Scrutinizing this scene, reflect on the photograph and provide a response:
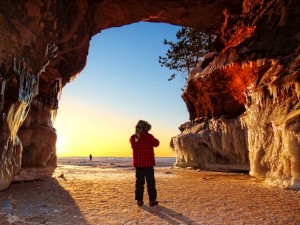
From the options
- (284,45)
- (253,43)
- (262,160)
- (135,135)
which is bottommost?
(262,160)

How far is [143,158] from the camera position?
233 inches

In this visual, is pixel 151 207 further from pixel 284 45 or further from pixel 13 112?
pixel 284 45

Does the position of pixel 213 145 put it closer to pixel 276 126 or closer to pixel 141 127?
pixel 276 126

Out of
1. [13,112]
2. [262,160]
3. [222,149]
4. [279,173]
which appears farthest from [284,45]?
[13,112]

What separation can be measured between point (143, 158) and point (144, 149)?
0.66 ft

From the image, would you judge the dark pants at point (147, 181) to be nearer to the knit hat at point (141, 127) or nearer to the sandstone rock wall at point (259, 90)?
the knit hat at point (141, 127)

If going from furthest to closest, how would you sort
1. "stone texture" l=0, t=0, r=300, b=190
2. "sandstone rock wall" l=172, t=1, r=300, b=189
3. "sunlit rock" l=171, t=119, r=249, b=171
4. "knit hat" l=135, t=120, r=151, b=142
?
"sunlit rock" l=171, t=119, r=249, b=171 → "sandstone rock wall" l=172, t=1, r=300, b=189 → "stone texture" l=0, t=0, r=300, b=190 → "knit hat" l=135, t=120, r=151, b=142

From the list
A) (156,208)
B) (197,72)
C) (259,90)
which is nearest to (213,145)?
(197,72)

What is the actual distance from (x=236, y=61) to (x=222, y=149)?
609 cm

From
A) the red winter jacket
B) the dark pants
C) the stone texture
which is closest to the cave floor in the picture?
the dark pants

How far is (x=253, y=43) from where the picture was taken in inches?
552

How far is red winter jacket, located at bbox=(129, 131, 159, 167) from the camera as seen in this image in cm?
591

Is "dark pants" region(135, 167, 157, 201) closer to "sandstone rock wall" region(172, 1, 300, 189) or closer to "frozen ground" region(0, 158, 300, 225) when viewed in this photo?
"frozen ground" region(0, 158, 300, 225)

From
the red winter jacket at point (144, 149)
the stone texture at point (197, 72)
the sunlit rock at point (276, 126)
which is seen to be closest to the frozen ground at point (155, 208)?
the red winter jacket at point (144, 149)
